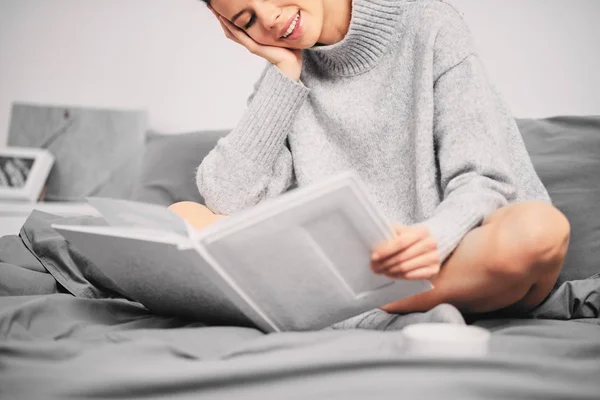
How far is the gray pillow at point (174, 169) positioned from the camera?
153 cm

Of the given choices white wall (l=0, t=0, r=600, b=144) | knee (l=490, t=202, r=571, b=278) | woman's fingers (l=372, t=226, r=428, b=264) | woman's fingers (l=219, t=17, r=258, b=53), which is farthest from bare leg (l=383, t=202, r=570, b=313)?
white wall (l=0, t=0, r=600, b=144)

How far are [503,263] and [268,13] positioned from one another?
556 mm

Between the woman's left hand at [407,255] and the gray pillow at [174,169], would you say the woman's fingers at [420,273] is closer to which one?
the woman's left hand at [407,255]

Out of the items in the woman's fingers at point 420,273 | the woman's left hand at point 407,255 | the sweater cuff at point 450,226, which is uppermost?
the woman's left hand at point 407,255

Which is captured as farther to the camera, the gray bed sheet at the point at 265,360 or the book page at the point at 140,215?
the book page at the point at 140,215

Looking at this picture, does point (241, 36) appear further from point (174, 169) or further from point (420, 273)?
point (420, 273)

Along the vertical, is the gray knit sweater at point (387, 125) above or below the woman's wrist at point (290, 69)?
below

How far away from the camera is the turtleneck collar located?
43.3 inches

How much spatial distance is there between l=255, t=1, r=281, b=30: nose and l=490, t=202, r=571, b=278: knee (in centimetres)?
52

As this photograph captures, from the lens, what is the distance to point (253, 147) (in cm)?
117

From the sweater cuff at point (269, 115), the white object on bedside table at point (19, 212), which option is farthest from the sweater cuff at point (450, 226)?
the white object on bedside table at point (19, 212)

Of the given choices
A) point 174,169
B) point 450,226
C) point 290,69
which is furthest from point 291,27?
point 174,169

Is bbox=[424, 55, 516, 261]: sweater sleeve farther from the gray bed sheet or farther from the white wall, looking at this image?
the white wall

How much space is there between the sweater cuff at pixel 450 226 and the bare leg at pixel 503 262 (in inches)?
0.4
